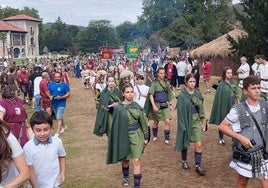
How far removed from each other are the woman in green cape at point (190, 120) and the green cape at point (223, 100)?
62.1 inches

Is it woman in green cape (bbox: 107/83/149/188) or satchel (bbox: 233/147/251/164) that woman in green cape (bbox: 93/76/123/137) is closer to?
woman in green cape (bbox: 107/83/149/188)

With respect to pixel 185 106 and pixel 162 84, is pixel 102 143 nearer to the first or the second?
pixel 162 84

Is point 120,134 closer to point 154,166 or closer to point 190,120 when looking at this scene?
point 190,120

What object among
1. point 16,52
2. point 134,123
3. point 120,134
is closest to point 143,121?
point 134,123

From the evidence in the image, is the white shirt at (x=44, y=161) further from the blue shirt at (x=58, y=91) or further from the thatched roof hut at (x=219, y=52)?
the thatched roof hut at (x=219, y=52)

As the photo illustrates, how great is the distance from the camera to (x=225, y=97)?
347 inches

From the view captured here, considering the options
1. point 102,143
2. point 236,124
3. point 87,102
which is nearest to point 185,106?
point 236,124

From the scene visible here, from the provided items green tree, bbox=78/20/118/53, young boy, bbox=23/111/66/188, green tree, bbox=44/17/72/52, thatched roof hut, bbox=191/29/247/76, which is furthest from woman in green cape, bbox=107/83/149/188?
green tree, bbox=44/17/72/52

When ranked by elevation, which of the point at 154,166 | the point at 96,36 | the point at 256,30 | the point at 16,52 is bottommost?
the point at 154,166

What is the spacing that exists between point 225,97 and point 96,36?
10188cm

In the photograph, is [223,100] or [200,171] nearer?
[200,171]

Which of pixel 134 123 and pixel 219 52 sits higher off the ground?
pixel 219 52

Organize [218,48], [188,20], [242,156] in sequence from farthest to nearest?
[188,20] → [218,48] → [242,156]

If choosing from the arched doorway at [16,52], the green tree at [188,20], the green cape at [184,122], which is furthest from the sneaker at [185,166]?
the arched doorway at [16,52]
